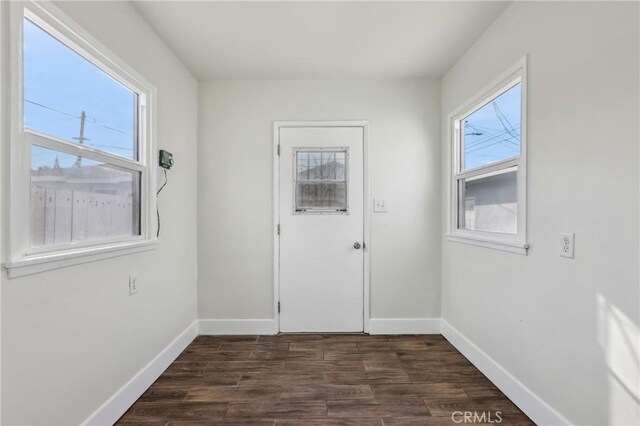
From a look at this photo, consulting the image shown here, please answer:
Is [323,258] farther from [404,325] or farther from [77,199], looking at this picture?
[77,199]

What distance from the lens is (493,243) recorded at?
214 centimetres

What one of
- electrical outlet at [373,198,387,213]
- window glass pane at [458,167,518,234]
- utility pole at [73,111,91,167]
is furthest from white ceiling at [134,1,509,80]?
electrical outlet at [373,198,387,213]

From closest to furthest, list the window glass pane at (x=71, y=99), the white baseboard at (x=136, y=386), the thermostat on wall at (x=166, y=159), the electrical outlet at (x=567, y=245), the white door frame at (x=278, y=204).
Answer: the window glass pane at (x=71, y=99)
the electrical outlet at (x=567, y=245)
the white baseboard at (x=136, y=386)
the thermostat on wall at (x=166, y=159)
the white door frame at (x=278, y=204)

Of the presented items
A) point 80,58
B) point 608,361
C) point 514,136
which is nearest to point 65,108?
point 80,58

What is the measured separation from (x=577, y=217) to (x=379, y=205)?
5.50 ft

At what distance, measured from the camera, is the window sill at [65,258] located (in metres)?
1.19

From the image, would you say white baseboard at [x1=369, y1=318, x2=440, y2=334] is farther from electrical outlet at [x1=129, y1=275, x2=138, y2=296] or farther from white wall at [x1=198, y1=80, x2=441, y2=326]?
electrical outlet at [x1=129, y1=275, x2=138, y2=296]

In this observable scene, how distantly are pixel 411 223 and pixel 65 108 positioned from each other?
8.85 feet

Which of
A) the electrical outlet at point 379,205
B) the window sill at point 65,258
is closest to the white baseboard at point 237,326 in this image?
the window sill at point 65,258

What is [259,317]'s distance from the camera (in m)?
3.05

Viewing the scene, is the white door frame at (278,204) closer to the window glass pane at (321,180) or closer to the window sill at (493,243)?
the window glass pane at (321,180)

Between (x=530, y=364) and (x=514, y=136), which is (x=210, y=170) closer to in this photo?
(x=514, y=136)

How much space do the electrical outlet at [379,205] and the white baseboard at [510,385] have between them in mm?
1251

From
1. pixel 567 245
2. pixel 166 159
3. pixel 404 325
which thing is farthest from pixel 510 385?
pixel 166 159
